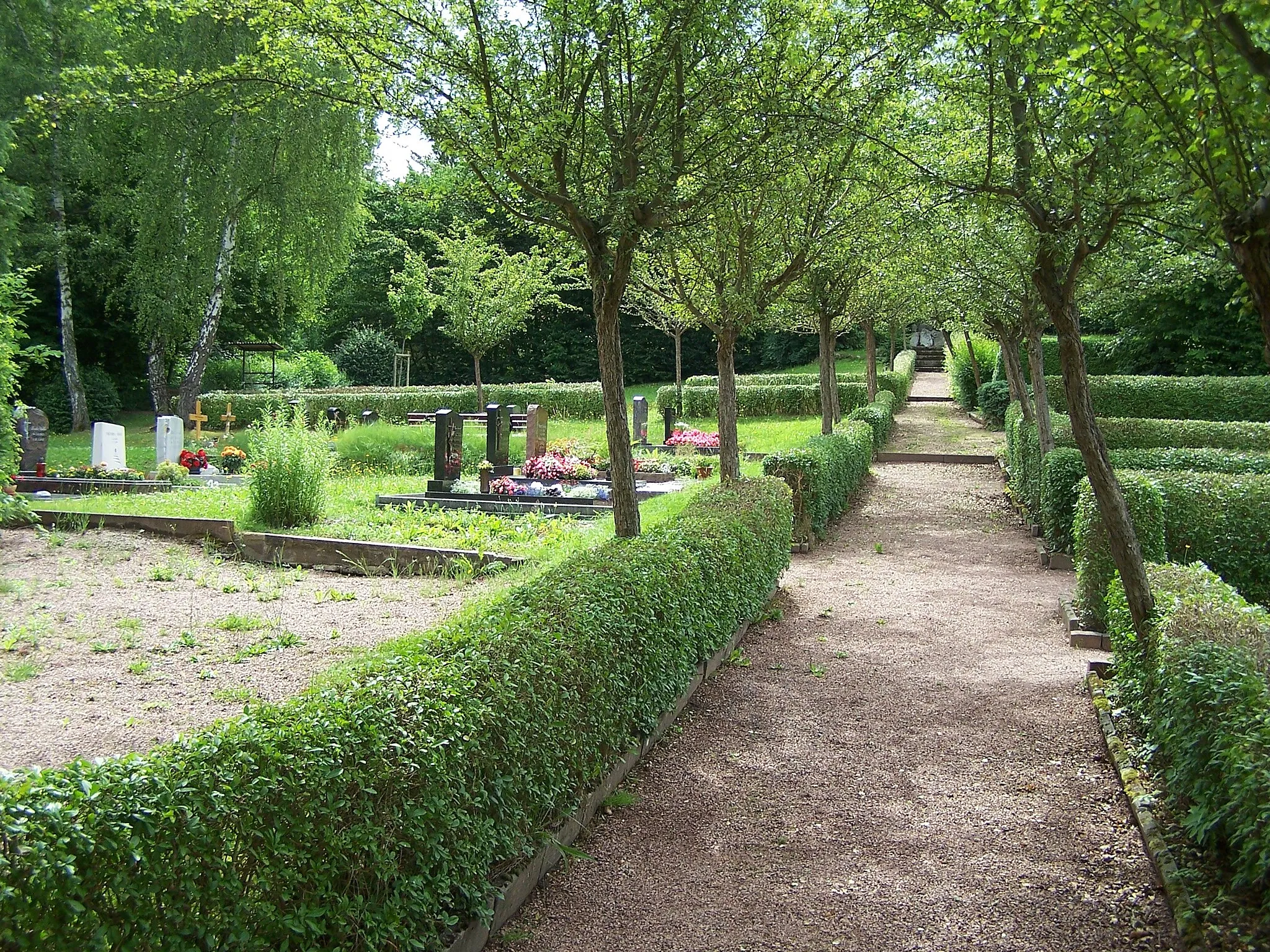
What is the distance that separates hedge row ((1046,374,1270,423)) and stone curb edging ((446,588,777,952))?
50.8 ft

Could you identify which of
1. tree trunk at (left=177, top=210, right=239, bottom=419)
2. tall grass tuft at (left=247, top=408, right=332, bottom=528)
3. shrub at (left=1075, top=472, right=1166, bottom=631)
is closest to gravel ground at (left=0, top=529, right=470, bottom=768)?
tall grass tuft at (left=247, top=408, right=332, bottom=528)

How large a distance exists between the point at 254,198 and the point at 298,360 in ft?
55.2

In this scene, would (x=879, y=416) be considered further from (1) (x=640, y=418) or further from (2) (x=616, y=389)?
(2) (x=616, y=389)

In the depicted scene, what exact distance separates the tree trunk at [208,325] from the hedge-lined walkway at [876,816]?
18553 mm

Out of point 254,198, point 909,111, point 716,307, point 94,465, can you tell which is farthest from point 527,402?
point 909,111

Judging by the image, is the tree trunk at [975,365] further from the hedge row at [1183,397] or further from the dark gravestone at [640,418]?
the dark gravestone at [640,418]

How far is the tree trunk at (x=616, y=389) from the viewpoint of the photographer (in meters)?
6.33

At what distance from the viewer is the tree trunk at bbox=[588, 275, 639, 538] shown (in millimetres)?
6328

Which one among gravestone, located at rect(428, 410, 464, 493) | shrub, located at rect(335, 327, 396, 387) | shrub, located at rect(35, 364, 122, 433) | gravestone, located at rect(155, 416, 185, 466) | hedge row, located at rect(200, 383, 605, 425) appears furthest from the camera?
shrub, located at rect(335, 327, 396, 387)

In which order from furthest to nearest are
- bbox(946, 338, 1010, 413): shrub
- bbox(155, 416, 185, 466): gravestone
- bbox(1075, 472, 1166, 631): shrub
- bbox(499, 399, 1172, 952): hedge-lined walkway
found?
bbox(946, 338, 1010, 413): shrub < bbox(155, 416, 185, 466): gravestone < bbox(1075, 472, 1166, 631): shrub < bbox(499, 399, 1172, 952): hedge-lined walkway

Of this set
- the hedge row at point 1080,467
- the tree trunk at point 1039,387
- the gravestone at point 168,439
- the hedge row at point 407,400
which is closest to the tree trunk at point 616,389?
the hedge row at point 1080,467

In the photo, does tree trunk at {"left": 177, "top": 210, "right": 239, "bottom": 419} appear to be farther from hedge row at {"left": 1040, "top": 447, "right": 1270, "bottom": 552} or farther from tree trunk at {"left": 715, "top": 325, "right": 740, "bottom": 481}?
hedge row at {"left": 1040, "top": 447, "right": 1270, "bottom": 552}

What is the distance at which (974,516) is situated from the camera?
523 inches

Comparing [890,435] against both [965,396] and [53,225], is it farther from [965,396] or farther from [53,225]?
[53,225]
